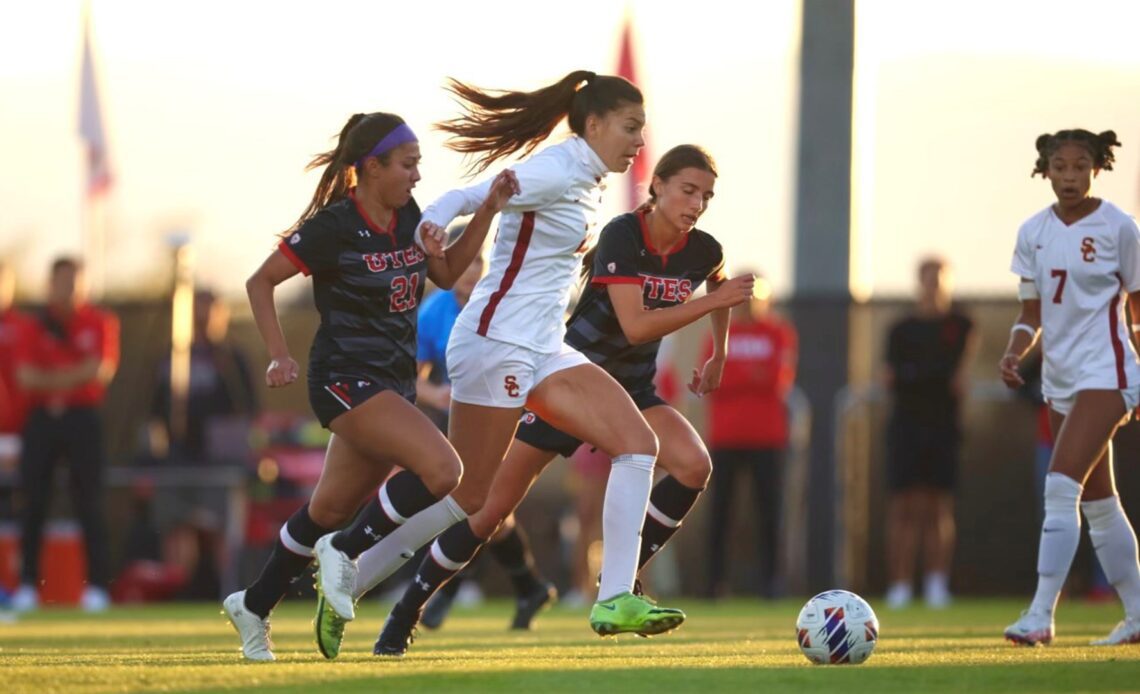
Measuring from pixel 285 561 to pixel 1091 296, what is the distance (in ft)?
12.0

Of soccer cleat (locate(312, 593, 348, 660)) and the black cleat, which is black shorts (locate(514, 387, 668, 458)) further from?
the black cleat

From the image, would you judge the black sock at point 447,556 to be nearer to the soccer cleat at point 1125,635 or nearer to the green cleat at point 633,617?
the green cleat at point 633,617

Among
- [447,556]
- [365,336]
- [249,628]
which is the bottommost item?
[249,628]

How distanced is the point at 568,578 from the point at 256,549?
8.19ft

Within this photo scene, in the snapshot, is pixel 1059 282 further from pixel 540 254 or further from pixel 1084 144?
pixel 540 254

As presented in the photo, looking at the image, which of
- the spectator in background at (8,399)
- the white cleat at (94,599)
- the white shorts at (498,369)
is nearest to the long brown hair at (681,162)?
the white shorts at (498,369)

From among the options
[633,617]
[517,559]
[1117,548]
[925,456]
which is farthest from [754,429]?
[633,617]

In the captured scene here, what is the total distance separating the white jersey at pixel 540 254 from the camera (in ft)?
25.0

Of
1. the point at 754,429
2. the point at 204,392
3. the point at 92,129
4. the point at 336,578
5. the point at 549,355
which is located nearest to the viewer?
the point at 336,578

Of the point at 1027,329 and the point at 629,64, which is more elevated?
the point at 629,64

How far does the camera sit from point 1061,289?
8.73m

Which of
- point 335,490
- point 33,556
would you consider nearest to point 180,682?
point 335,490

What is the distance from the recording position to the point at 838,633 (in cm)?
721

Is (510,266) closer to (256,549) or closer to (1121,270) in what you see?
(1121,270)
